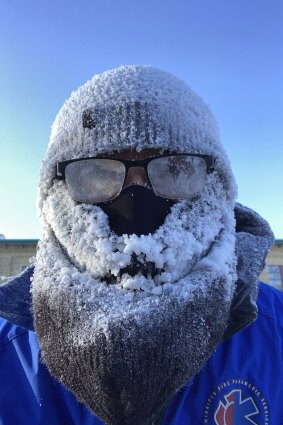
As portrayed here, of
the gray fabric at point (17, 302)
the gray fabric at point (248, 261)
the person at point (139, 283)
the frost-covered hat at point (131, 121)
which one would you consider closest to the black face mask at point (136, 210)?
the person at point (139, 283)

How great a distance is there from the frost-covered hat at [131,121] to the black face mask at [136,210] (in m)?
0.17

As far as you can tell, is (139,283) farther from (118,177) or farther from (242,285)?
(242,285)

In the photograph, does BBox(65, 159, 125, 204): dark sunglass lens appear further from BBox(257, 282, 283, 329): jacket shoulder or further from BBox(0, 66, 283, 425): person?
BBox(257, 282, 283, 329): jacket shoulder

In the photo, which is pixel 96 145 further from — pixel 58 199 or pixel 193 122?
pixel 193 122

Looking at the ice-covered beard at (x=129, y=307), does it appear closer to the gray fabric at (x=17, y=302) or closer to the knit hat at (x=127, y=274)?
the knit hat at (x=127, y=274)

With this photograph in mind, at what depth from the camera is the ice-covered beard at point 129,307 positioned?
1.32 m

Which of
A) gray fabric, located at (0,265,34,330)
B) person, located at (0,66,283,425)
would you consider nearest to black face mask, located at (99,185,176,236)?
person, located at (0,66,283,425)

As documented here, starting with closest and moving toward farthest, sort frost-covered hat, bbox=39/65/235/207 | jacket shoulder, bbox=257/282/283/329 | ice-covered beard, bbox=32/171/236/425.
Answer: ice-covered beard, bbox=32/171/236/425, frost-covered hat, bbox=39/65/235/207, jacket shoulder, bbox=257/282/283/329

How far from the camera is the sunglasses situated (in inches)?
66.1

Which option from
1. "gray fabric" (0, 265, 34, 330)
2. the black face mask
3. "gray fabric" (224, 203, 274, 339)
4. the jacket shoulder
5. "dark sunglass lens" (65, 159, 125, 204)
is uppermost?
"dark sunglass lens" (65, 159, 125, 204)

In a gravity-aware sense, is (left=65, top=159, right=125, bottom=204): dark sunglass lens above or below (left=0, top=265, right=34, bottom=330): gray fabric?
above

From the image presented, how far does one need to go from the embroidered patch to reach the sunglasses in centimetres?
74

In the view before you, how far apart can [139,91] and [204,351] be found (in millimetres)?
982

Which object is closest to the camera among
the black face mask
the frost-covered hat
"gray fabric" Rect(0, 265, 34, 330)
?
the black face mask
